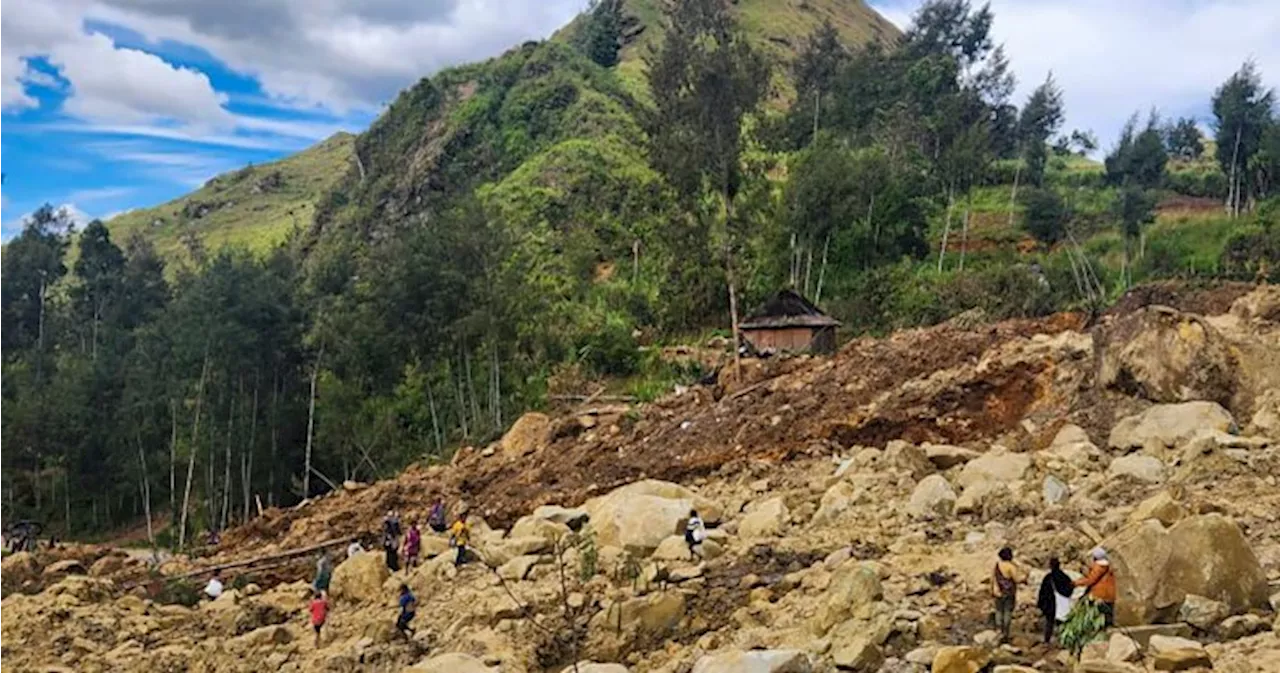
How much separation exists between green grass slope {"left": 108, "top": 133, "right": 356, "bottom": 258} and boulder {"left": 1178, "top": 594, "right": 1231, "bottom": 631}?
78.5 metres

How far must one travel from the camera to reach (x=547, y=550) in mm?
13289

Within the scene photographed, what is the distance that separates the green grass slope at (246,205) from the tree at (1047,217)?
57476mm

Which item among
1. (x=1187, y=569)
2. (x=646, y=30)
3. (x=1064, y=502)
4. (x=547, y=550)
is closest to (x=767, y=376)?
(x=547, y=550)

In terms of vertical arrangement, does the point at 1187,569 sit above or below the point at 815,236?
below

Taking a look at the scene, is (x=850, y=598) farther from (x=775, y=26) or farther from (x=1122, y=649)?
(x=775, y=26)

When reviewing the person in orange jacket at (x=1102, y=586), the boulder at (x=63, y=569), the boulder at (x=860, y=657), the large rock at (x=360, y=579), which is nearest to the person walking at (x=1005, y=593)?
the person in orange jacket at (x=1102, y=586)

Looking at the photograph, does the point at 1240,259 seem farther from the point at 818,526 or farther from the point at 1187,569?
the point at 1187,569

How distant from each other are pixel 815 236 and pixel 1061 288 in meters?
8.80

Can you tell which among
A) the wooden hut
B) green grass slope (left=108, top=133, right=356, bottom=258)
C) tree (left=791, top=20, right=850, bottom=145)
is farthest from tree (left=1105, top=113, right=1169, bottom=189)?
green grass slope (left=108, top=133, right=356, bottom=258)

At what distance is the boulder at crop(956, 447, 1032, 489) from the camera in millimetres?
11773

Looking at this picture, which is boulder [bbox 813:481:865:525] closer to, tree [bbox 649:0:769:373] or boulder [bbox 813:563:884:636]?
boulder [bbox 813:563:884:636]

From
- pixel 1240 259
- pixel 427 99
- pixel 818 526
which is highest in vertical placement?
pixel 427 99

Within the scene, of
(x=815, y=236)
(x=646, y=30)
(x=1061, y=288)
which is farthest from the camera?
(x=646, y=30)

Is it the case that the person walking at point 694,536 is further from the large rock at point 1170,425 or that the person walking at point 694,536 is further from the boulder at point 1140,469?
the large rock at point 1170,425
